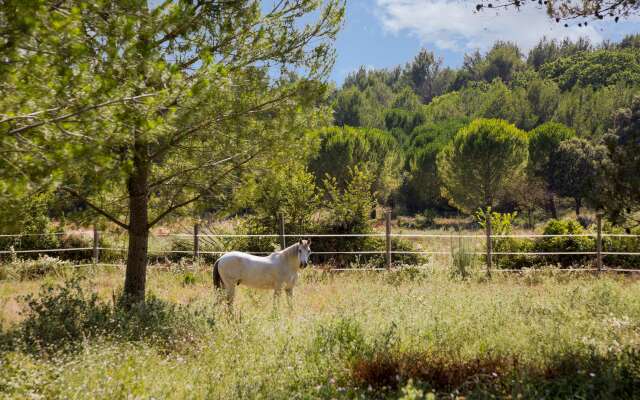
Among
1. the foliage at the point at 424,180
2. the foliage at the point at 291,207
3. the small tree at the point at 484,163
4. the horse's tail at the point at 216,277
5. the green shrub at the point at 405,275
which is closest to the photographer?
the horse's tail at the point at 216,277

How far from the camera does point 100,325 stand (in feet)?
24.7

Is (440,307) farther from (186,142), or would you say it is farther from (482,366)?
(186,142)

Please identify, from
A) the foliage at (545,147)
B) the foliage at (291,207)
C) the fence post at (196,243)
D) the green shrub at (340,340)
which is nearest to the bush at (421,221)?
the foliage at (545,147)

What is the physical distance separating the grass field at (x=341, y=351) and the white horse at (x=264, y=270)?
69 cm

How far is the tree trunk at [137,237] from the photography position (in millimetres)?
8938

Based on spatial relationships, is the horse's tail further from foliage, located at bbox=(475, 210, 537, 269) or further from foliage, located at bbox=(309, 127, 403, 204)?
foliage, located at bbox=(309, 127, 403, 204)

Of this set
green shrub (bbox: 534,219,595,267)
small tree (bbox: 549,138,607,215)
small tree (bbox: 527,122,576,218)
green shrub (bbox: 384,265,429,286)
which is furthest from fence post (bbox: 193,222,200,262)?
small tree (bbox: 527,122,576,218)

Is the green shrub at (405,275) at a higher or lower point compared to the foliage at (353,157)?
lower

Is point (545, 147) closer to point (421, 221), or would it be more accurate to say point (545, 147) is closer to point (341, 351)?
point (421, 221)

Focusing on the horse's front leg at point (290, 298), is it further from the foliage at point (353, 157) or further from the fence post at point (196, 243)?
the foliage at point (353, 157)

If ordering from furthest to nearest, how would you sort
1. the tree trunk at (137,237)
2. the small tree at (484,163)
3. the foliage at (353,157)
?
the foliage at (353,157), the small tree at (484,163), the tree trunk at (137,237)

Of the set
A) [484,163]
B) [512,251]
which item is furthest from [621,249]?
[484,163]

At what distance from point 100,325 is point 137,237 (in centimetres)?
190

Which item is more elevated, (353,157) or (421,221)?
(353,157)
